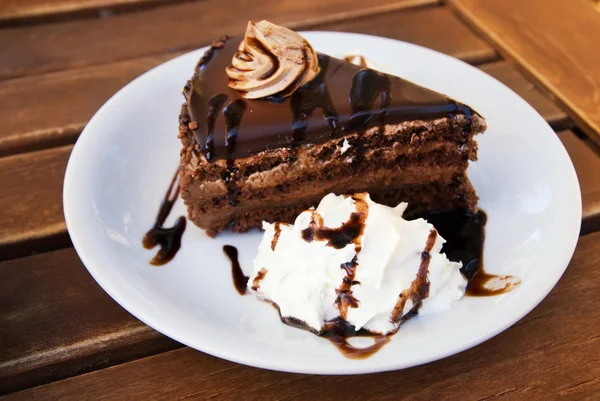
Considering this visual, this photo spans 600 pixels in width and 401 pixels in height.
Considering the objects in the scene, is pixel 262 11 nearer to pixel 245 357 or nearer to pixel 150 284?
pixel 150 284

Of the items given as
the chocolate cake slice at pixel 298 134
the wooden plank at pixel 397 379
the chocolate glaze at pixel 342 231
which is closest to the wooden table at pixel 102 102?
the wooden plank at pixel 397 379

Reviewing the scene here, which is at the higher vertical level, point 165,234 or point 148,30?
point 148,30

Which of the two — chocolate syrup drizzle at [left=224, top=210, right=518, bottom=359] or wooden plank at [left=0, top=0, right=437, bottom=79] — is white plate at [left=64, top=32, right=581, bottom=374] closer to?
chocolate syrup drizzle at [left=224, top=210, right=518, bottom=359]

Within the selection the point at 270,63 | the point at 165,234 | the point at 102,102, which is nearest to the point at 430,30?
the point at 270,63

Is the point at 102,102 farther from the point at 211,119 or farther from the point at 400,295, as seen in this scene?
the point at 400,295

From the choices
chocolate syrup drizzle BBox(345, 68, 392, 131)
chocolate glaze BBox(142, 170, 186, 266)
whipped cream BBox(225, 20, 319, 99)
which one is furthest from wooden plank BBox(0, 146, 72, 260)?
chocolate syrup drizzle BBox(345, 68, 392, 131)
